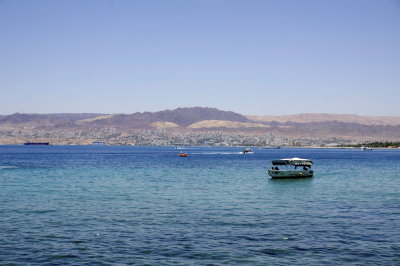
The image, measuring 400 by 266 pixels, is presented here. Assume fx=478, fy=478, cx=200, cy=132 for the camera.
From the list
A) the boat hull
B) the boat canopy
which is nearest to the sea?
the boat hull

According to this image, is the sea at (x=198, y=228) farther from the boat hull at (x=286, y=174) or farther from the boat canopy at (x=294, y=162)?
the boat canopy at (x=294, y=162)

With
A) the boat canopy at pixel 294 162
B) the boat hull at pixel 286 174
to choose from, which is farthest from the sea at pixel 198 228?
the boat canopy at pixel 294 162

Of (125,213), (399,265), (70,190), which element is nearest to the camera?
(399,265)

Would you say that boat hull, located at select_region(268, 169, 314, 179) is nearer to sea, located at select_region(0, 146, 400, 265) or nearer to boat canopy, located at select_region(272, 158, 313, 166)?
boat canopy, located at select_region(272, 158, 313, 166)

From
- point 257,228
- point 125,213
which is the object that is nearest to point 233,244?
point 257,228

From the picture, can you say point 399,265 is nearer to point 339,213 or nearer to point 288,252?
point 288,252

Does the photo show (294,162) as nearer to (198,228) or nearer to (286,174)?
(286,174)

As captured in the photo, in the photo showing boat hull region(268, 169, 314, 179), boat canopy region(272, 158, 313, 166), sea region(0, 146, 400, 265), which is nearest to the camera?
sea region(0, 146, 400, 265)

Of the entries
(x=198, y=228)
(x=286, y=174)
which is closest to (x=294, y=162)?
(x=286, y=174)

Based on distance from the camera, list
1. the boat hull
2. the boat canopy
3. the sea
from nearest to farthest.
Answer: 1. the sea
2. the boat hull
3. the boat canopy

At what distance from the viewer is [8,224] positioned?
32.6 meters

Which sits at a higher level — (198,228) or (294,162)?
(294,162)

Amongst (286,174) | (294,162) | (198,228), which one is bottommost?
(286,174)

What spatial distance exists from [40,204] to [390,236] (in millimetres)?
29247
